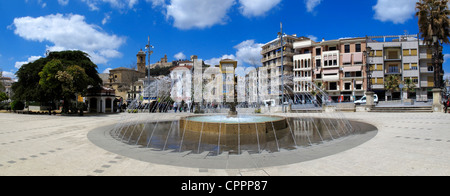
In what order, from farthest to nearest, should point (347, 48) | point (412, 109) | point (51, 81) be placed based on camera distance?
point (347, 48), point (51, 81), point (412, 109)

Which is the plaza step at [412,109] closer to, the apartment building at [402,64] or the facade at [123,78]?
the apartment building at [402,64]

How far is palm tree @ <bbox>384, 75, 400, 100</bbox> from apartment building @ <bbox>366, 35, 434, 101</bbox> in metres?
0.66

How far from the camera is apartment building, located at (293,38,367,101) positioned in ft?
176

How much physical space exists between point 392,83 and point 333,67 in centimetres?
1255

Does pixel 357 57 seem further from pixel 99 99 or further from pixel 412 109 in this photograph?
pixel 99 99

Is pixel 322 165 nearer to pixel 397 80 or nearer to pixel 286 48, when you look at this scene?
pixel 397 80

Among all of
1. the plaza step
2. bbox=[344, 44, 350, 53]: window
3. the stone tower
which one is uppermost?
the stone tower

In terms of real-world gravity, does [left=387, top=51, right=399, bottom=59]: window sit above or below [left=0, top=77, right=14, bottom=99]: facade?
above

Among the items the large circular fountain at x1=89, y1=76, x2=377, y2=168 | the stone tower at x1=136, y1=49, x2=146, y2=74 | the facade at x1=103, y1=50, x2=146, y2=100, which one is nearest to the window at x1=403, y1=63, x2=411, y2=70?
the large circular fountain at x1=89, y1=76, x2=377, y2=168

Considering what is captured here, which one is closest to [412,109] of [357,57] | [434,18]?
[434,18]

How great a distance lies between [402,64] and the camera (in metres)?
51.5

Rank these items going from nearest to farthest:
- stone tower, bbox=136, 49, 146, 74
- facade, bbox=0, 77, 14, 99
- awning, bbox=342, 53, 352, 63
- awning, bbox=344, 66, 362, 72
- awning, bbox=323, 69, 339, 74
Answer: awning, bbox=344, 66, 362, 72
awning, bbox=342, 53, 352, 63
awning, bbox=323, 69, 339, 74
facade, bbox=0, 77, 14, 99
stone tower, bbox=136, 49, 146, 74

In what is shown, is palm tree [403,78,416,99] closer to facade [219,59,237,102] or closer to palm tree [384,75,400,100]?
palm tree [384,75,400,100]
